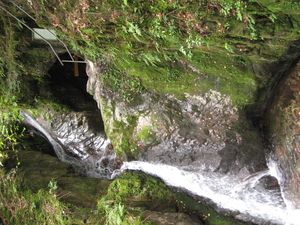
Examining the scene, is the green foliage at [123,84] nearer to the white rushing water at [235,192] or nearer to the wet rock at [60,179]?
the white rushing water at [235,192]

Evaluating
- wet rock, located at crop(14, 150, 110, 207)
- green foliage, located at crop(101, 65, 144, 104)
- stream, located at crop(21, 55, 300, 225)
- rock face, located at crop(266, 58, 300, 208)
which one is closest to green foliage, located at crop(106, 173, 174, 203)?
stream, located at crop(21, 55, 300, 225)

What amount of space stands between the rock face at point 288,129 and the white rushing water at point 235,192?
0.24 m

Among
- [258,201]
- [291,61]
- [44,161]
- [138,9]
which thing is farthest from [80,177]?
[291,61]

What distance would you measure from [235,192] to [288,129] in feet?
4.85

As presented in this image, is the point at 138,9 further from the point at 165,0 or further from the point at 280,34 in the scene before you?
the point at 280,34

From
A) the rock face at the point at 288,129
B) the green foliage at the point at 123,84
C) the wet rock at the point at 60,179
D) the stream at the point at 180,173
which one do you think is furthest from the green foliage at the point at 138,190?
the rock face at the point at 288,129

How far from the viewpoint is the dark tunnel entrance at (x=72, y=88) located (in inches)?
308

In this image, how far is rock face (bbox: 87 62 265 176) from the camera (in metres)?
5.61

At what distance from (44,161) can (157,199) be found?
2857 mm

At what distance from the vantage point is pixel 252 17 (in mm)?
4164

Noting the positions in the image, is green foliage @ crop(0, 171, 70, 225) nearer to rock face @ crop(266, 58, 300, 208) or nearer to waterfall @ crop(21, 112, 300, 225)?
waterfall @ crop(21, 112, 300, 225)

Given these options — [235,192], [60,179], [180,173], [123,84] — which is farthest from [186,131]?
[60,179]

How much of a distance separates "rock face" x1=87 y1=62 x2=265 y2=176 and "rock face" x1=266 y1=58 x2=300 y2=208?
1.08 ft

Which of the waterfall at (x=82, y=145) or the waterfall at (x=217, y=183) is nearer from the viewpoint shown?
the waterfall at (x=217, y=183)
